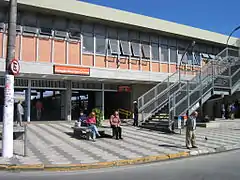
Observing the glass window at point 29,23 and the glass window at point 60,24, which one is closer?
the glass window at point 29,23

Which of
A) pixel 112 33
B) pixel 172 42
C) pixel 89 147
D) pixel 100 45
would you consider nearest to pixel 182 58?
pixel 172 42

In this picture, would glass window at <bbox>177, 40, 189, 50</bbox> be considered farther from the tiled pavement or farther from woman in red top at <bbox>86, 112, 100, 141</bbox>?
woman in red top at <bbox>86, 112, 100, 141</bbox>

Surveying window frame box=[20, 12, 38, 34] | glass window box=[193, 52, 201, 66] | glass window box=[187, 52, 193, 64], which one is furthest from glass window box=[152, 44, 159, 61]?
window frame box=[20, 12, 38, 34]

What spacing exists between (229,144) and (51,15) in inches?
574

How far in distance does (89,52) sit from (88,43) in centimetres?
71

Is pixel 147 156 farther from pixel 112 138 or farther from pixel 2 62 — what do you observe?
pixel 2 62

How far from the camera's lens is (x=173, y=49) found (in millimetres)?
28047

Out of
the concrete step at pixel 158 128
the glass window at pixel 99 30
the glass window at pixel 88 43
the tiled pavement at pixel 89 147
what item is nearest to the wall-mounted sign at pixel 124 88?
the glass window at pixel 88 43

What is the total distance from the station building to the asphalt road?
12.7m

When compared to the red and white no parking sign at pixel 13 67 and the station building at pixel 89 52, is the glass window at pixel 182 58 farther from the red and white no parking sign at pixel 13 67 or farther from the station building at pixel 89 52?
the red and white no parking sign at pixel 13 67

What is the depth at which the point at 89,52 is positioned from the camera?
902 inches

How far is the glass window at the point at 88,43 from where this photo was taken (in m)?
22.8

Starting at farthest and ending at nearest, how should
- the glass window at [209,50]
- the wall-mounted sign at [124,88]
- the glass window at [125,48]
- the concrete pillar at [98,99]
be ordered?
the glass window at [209,50] → the wall-mounted sign at [124,88] → the concrete pillar at [98,99] → the glass window at [125,48]

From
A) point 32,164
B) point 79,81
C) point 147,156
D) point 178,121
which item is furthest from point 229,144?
point 79,81
